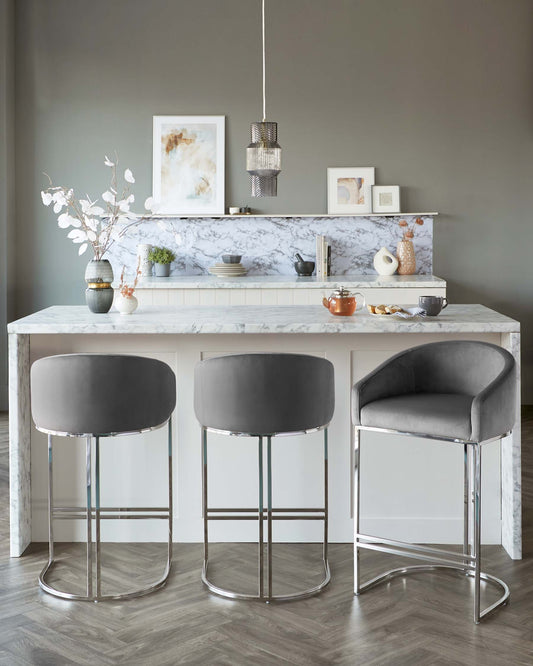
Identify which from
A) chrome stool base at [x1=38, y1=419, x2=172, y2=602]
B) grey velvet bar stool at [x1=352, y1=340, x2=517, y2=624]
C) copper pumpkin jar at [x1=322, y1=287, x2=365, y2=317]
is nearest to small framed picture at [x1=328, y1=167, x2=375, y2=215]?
copper pumpkin jar at [x1=322, y1=287, x2=365, y2=317]

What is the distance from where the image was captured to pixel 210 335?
3432mm

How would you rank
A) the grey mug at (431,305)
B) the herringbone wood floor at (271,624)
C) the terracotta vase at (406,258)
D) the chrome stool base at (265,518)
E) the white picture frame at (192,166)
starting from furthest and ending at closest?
the white picture frame at (192,166), the terracotta vase at (406,258), the grey mug at (431,305), the chrome stool base at (265,518), the herringbone wood floor at (271,624)

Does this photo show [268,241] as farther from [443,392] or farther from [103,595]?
[103,595]

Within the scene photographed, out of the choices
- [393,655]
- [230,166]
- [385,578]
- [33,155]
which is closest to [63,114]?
[33,155]

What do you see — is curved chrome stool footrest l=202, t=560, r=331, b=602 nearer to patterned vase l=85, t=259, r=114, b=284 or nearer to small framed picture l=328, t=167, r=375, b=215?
patterned vase l=85, t=259, r=114, b=284

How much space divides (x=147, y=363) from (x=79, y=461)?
0.82m

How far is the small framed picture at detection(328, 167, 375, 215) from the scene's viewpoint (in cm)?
619

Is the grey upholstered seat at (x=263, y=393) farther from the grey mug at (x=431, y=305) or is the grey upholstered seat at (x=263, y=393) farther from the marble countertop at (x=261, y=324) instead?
the grey mug at (x=431, y=305)

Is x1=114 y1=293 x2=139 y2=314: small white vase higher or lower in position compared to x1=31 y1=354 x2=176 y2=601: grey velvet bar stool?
higher

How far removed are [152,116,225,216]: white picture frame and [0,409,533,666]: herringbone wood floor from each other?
11.4 feet

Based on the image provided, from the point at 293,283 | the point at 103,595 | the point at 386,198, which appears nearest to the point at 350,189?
the point at 386,198

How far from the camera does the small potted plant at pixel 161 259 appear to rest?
20.0 feet

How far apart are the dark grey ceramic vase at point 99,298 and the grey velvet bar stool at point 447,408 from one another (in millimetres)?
1224

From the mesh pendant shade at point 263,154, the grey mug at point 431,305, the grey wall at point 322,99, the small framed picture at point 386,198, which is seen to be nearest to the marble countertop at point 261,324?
the grey mug at point 431,305
